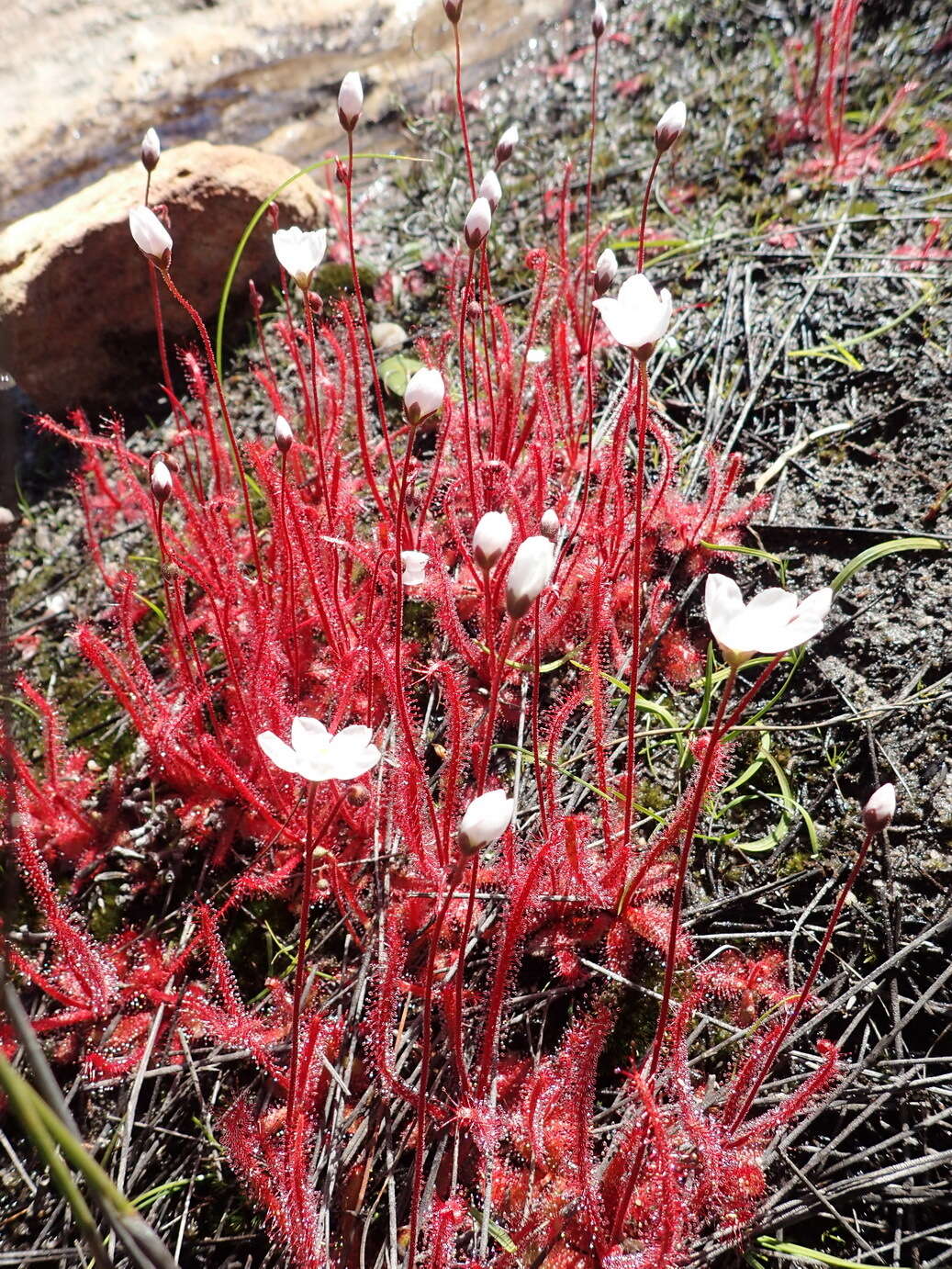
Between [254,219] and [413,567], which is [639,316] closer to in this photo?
[413,567]

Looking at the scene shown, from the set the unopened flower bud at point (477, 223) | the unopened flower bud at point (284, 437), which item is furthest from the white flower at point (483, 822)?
the unopened flower bud at point (477, 223)

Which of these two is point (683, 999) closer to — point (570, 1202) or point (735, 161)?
point (570, 1202)

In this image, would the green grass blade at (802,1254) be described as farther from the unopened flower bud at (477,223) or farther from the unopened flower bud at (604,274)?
the unopened flower bud at (477,223)

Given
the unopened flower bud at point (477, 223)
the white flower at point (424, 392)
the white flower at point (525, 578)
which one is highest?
the unopened flower bud at point (477, 223)

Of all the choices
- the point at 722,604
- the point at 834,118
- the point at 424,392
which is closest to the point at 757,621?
the point at 722,604

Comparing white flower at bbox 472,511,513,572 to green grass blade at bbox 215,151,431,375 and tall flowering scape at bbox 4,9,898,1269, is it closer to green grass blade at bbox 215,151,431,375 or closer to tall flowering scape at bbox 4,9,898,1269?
tall flowering scape at bbox 4,9,898,1269

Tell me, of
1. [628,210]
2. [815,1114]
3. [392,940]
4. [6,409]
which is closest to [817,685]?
[815,1114]
